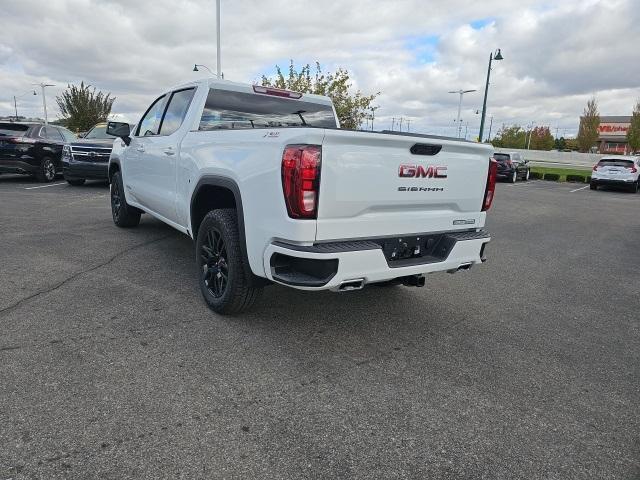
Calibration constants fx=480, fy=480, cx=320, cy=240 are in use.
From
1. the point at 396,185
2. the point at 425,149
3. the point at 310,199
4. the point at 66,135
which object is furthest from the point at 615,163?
the point at 310,199

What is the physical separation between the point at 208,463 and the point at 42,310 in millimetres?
2468

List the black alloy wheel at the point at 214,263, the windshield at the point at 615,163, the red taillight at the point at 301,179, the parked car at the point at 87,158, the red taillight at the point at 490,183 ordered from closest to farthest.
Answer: the red taillight at the point at 301,179 → the black alloy wheel at the point at 214,263 → the red taillight at the point at 490,183 → the parked car at the point at 87,158 → the windshield at the point at 615,163

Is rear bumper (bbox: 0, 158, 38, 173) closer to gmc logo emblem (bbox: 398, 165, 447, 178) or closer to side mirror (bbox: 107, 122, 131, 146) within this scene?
side mirror (bbox: 107, 122, 131, 146)

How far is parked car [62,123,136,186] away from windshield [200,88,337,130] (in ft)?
26.5

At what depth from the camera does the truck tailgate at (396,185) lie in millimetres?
2990

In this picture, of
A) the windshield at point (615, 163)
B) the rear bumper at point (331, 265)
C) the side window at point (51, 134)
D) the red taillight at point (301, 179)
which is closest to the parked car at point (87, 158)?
the side window at point (51, 134)

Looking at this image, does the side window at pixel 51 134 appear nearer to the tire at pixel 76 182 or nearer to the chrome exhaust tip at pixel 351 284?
the tire at pixel 76 182

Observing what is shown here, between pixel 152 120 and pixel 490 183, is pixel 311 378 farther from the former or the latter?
pixel 152 120

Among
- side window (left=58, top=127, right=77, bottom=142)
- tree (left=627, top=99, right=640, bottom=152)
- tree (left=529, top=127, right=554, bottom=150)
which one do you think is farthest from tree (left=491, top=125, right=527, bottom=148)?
side window (left=58, top=127, right=77, bottom=142)

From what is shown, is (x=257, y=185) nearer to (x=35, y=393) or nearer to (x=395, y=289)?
(x=35, y=393)

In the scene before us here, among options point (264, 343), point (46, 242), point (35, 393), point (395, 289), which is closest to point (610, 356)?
point (395, 289)

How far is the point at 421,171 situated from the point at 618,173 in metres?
20.2

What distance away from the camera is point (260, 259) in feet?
10.7

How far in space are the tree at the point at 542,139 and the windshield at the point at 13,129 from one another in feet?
298
